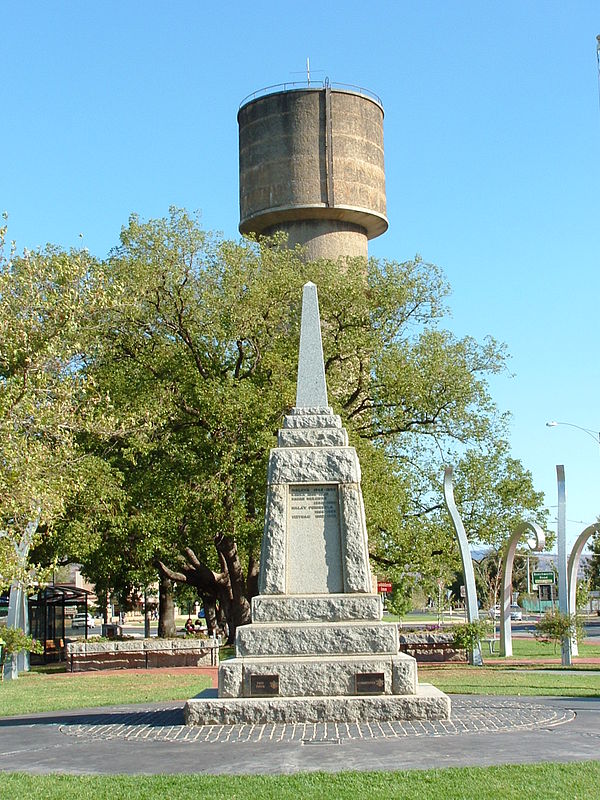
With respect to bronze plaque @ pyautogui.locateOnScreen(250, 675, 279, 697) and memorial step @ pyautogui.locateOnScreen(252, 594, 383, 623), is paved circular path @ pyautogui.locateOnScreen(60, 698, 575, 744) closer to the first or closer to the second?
bronze plaque @ pyautogui.locateOnScreen(250, 675, 279, 697)

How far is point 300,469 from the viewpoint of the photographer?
A: 13.5m

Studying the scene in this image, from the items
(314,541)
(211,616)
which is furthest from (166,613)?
(314,541)

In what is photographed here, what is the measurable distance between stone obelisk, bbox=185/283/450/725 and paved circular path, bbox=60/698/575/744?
0.79 ft

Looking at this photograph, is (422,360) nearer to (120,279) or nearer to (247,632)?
(120,279)

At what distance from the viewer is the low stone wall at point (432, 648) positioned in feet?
89.4

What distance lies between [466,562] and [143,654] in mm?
9192

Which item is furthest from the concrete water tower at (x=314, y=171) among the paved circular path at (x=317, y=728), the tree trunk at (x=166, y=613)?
the paved circular path at (x=317, y=728)

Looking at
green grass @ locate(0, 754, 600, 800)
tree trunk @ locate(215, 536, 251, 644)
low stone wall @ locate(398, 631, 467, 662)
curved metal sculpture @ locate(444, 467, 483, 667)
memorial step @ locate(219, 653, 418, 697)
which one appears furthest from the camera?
tree trunk @ locate(215, 536, 251, 644)

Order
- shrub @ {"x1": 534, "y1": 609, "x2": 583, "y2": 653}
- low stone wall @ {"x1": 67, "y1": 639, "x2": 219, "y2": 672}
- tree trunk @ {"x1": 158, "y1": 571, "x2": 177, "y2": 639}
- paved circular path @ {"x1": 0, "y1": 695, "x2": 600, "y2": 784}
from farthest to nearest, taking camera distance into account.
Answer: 1. tree trunk @ {"x1": 158, "y1": 571, "x2": 177, "y2": 639}
2. low stone wall @ {"x1": 67, "y1": 639, "x2": 219, "y2": 672}
3. shrub @ {"x1": 534, "y1": 609, "x2": 583, "y2": 653}
4. paved circular path @ {"x1": 0, "y1": 695, "x2": 600, "y2": 784}

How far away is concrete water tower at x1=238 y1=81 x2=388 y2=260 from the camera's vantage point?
39.8m

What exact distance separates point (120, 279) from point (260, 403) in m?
5.23

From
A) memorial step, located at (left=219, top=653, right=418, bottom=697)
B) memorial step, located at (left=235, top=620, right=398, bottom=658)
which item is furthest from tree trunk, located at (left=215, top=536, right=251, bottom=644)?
memorial step, located at (left=219, top=653, right=418, bottom=697)

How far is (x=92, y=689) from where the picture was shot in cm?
1980

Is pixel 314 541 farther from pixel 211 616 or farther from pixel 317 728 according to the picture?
pixel 211 616
